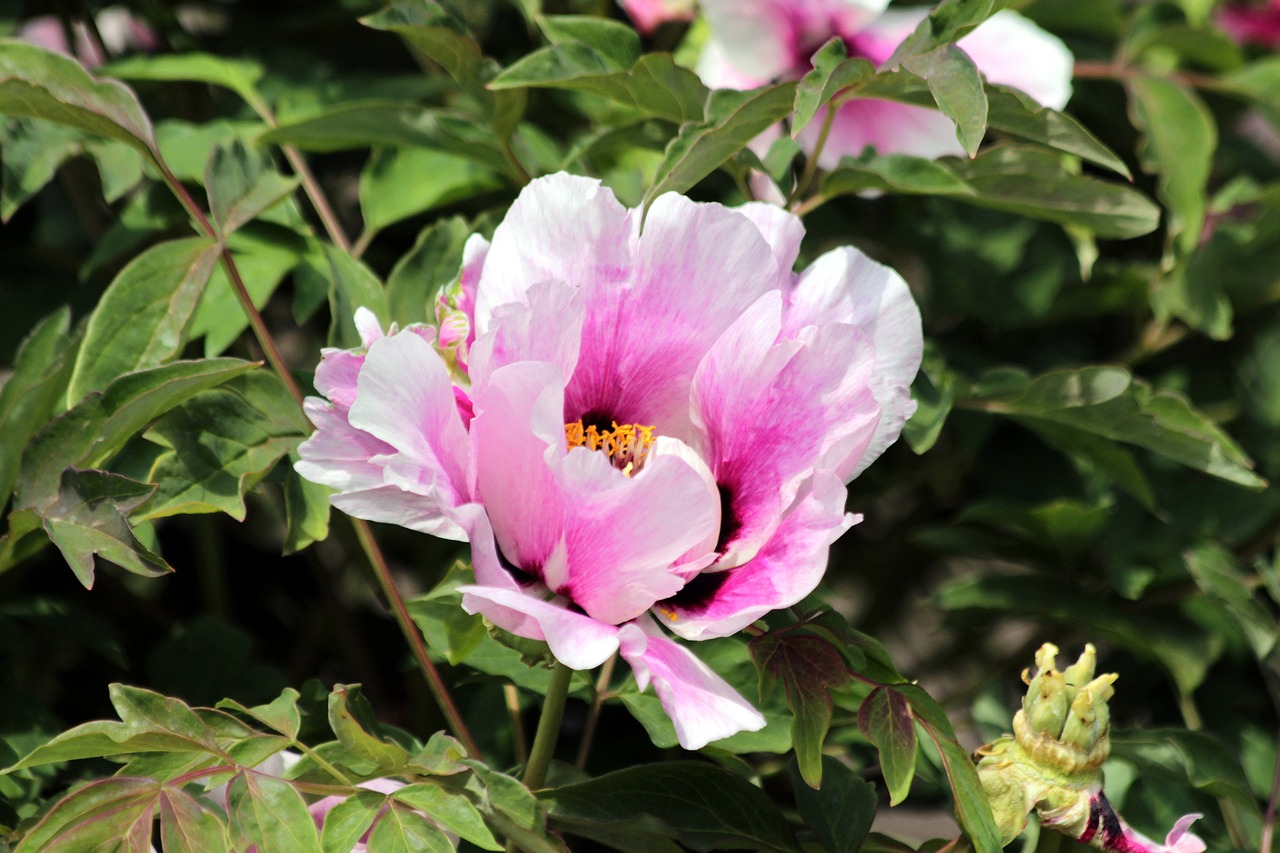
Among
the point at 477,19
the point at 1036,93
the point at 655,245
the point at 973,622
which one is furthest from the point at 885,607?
the point at 655,245

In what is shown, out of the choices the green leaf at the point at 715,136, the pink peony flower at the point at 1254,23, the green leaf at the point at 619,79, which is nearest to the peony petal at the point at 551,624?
the green leaf at the point at 715,136

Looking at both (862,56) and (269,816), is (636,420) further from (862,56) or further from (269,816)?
Result: (862,56)

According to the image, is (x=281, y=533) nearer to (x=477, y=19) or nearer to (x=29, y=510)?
(x=477, y=19)

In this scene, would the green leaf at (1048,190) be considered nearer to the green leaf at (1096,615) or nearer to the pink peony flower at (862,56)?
the pink peony flower at (862,56)

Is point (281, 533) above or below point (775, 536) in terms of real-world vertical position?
below

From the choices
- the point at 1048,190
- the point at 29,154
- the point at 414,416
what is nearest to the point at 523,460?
the point at 414,416

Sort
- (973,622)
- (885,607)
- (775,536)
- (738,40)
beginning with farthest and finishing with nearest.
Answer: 1. (885,607)
2. (973,622)
3. (738,40)
4. (775,536)

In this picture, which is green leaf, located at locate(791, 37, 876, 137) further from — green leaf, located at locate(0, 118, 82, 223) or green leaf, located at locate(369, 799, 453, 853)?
green leaf, located at locate(0, 118, 82, 223)
